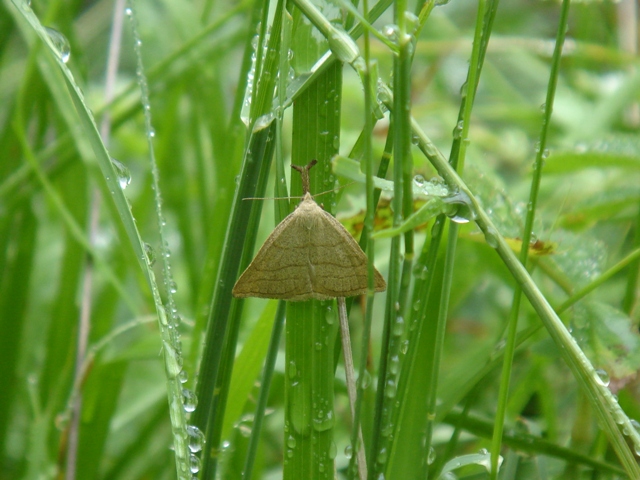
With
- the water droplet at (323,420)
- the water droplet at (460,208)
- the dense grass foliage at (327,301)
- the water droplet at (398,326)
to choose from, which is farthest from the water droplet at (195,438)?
the water droplet at (460,208)

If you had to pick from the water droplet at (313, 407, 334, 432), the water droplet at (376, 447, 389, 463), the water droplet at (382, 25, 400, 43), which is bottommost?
the water droplet at (376, 447, 389, 463)

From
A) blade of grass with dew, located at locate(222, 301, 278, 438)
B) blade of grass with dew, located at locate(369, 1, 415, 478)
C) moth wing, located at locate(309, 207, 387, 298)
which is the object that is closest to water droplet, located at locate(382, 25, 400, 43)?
blade of grass with dew, located at locate(369, 1, 415, 478)

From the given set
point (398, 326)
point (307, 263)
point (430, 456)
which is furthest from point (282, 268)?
point (430, 456)

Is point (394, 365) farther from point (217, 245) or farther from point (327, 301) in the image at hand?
point (217, 245)

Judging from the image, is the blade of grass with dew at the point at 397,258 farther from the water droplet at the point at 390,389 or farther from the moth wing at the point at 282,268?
the moth wing at the point at 282,268

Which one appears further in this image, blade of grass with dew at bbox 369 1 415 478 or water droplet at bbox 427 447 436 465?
water droplet at bbox 427 447 436 465

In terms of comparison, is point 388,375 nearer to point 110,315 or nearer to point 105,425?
point 105,425

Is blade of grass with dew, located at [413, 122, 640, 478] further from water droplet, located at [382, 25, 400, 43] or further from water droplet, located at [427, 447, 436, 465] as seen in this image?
water droplet, located at [427, 447, 436, 465]
